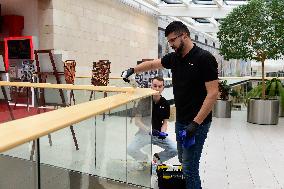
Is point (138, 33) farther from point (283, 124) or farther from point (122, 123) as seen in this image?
point (122, 123)

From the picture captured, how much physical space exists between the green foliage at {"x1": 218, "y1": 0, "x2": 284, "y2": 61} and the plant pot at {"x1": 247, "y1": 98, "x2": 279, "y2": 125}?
92 cm

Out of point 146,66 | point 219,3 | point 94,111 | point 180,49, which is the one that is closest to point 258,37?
point 146,66

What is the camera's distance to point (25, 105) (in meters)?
4.93

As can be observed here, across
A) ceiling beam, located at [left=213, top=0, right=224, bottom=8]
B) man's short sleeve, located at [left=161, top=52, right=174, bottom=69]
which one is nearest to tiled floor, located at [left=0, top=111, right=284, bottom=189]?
man's short sleeve, located at [left=161, top=52, right=174, bottom=69]

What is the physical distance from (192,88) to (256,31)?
5.39 meters

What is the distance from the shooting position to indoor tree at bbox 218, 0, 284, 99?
23.4ft

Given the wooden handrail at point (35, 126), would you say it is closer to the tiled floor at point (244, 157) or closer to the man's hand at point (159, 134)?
the man's hand at point (159, 134)

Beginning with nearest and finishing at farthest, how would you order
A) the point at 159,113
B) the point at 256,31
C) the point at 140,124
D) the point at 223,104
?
the point at 140,124 < the point at 159,113 < the point at 256,31 < the point at 223,104

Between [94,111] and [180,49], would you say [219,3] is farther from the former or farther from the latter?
[94,111]

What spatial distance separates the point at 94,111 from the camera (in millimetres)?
1594

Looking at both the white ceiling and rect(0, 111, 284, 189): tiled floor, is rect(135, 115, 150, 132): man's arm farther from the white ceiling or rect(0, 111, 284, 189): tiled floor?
the white ceiling

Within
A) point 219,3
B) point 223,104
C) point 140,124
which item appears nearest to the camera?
point 140,124

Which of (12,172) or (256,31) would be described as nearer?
(12,172)

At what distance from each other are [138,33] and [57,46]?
20.6 ft
